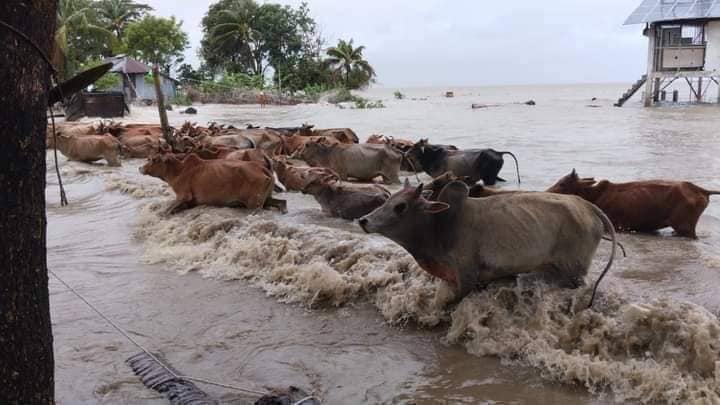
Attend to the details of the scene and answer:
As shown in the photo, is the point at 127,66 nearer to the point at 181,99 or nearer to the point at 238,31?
the point at 181,99

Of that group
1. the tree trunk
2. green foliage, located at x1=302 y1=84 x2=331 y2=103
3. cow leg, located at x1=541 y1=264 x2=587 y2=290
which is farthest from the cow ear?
green foliage, located at x1=302 y1=84 x2=331 y2=103

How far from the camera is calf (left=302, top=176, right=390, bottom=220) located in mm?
7621

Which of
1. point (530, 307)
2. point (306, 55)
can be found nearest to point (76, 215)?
point (530, 307)

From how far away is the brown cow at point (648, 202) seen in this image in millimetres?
6445

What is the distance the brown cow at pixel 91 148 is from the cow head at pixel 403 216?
11008 mm

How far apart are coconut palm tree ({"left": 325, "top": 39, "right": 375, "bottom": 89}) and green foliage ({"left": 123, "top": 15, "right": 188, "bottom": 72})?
43.2 feet

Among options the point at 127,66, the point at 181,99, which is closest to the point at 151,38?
the point at 181,99

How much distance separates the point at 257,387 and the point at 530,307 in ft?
6.49

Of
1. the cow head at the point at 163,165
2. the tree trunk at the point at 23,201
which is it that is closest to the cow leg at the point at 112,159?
the cow head at the point at 163,165

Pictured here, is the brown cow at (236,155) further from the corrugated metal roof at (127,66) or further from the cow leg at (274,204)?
the corrugated metal roof at (127,66)

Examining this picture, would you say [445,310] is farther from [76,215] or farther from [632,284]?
[76,215]

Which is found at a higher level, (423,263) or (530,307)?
(423,263)

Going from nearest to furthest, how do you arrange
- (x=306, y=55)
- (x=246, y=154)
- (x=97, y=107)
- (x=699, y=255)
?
1. (x=699, y=255)
2. (x=246, y=154)
3. (x=97, y=107)
4. (x=306, y=55)

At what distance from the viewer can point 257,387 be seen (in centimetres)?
411
